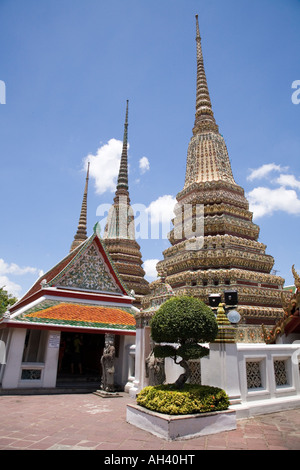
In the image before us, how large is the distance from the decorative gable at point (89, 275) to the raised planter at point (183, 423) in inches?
340

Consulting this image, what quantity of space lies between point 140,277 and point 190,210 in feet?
25.7

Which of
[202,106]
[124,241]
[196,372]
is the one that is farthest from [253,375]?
[202,106]

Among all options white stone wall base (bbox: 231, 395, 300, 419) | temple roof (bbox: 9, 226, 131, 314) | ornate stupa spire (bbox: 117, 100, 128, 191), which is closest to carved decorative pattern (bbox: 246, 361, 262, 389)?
white stone wall base (bbox: 231, 395, 300, 419)

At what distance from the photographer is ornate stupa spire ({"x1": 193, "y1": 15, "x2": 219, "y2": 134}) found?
19.4 metres

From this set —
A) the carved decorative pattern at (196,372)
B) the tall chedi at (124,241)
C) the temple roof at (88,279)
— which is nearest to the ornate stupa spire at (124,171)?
the tall chedi at (124,241)

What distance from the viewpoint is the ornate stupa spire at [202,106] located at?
19375 millimetres

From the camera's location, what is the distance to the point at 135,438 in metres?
4.95

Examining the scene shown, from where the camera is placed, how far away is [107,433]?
5250 millimetres

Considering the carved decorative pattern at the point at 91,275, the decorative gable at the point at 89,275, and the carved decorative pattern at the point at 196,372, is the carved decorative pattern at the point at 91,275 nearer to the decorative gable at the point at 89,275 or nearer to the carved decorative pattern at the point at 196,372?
the decorative gable at the point at 89,275

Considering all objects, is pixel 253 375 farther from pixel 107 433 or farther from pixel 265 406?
pixel 107 433

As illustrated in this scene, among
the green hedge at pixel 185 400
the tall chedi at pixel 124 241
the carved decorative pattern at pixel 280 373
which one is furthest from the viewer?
the tall chedi at pixel 124 241

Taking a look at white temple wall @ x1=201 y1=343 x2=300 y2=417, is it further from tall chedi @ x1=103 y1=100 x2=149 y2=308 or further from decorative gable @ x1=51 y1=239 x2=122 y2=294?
tall chedi @ x1=103 y1=100 x2=149 y2=308

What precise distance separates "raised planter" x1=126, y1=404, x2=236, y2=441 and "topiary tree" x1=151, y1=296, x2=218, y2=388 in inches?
30.8
